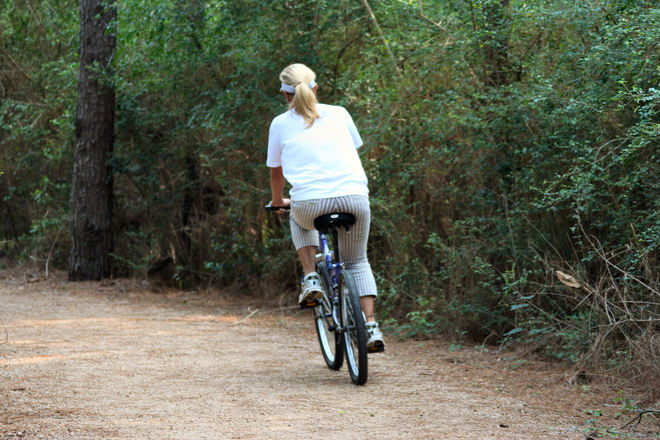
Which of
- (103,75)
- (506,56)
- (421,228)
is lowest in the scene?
(421,228)

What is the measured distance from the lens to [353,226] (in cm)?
570

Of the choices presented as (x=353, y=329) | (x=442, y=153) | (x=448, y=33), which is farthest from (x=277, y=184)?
(x=448, y=33)

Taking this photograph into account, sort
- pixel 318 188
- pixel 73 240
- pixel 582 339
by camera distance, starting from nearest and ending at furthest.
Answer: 1. pixel 318 188
2. pixel 582 339
3. pixel 73 240

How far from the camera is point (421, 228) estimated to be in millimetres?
9133

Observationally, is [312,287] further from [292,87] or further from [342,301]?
[292,87]

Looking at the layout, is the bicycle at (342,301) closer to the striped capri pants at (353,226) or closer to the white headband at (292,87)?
the striped capri pants at (353,226)

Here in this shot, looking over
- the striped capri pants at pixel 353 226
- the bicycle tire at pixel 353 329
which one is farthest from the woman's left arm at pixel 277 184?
the bicycle tire at pixel 353 329

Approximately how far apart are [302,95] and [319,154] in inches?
17.0

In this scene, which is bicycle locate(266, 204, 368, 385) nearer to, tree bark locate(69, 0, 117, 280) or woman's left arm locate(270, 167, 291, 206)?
woman's left arm locate(270, 167, 291, 206)

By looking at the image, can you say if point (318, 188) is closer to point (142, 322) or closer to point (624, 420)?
point (624, 420)

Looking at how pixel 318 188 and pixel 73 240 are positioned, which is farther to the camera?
pixel 73 240

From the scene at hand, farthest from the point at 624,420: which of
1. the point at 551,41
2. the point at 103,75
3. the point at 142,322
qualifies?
the point at 103,75

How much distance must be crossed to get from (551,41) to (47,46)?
1231 cm

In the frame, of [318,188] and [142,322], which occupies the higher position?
[318,188]
